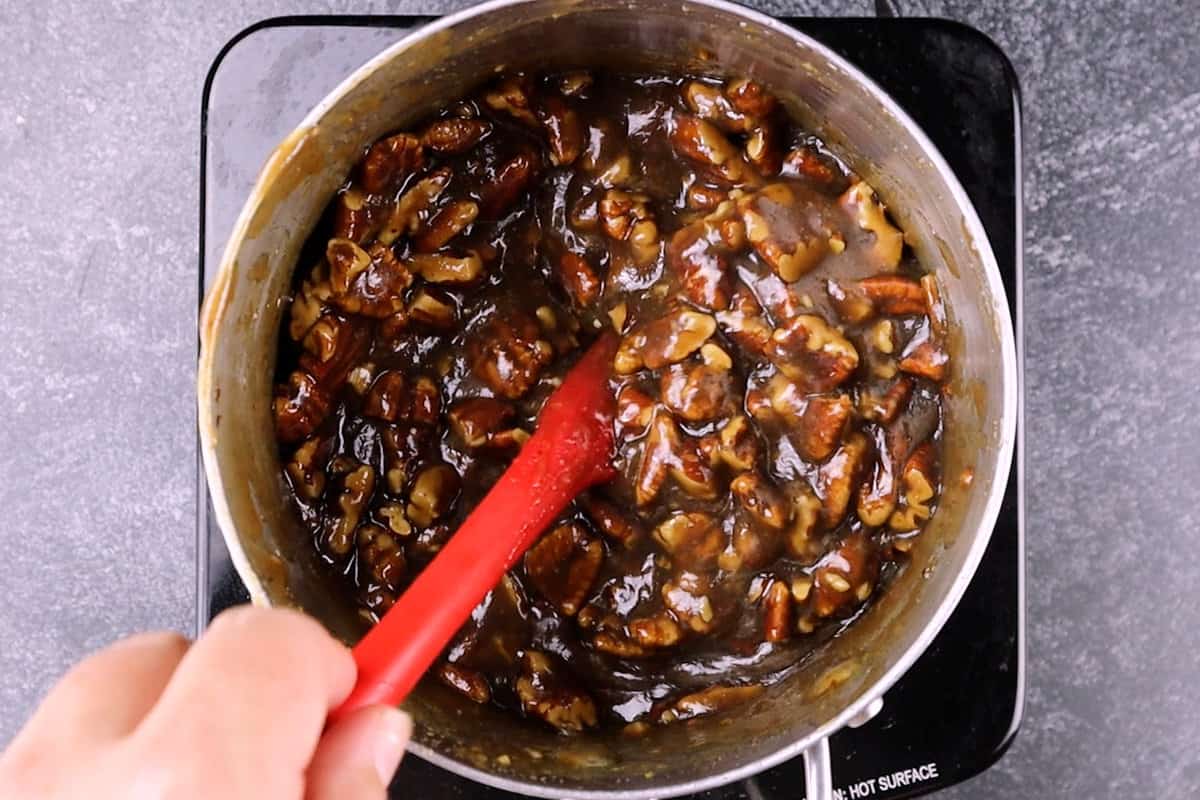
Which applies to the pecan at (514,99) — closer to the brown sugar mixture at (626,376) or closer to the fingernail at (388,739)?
the brown sugar mixture at (626,376)

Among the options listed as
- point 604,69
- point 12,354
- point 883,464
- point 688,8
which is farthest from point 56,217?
point 883,464

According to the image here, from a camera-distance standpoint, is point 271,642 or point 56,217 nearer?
point 271,642

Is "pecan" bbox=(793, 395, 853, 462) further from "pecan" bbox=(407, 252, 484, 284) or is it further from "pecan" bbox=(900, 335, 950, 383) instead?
"pecan" bbox=(407, 252, 484, 284)

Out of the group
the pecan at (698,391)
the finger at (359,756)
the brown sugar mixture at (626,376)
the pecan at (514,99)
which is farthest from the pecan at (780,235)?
the finger at (359,756)

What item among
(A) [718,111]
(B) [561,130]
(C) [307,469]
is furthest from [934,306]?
(C) [307,469]

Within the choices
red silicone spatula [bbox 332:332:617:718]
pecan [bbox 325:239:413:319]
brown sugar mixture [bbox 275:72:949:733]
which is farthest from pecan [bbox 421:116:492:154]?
red silicone spatula [bbox 332:332:617:718]

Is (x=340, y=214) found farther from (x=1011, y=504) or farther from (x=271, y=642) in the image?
(x=1011, y=504)

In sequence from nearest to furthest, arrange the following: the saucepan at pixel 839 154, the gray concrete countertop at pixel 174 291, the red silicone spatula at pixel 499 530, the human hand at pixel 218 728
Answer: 1. the human hand at pixel 218 728
2. the red silicone spatula at pixel 499 530
3. the saucepan at pixel 839 154
4. the gray concrete countertop at pixel 174 291
